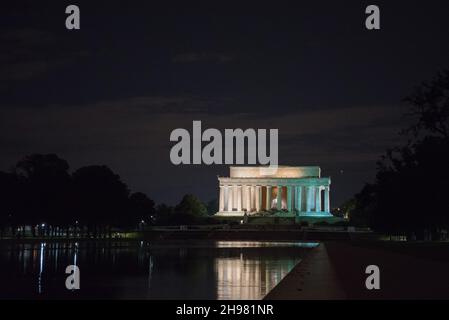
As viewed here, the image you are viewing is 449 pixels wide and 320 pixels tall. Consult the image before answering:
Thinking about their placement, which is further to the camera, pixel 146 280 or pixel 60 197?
pixel 60 197

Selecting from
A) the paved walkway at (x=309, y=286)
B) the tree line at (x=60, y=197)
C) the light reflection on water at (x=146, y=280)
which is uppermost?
the tree line at (x=60, y=197)

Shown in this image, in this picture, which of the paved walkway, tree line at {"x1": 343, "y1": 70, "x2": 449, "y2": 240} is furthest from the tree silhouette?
the paved walkway

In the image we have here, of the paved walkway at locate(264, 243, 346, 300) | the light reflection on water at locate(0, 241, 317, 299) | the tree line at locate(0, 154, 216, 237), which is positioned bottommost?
→ the light reflection on water at locate(0, 241, 317, 299)

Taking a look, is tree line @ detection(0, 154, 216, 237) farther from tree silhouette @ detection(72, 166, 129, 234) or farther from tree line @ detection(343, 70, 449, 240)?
tree line @ detection(343, 70, 449, 240)

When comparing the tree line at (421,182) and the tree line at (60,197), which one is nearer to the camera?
the tree line at (421,182)

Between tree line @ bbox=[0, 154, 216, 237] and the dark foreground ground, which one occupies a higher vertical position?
tree line @ bbox=[0, 154, 216, 237]

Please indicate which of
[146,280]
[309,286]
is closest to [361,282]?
[309,286]

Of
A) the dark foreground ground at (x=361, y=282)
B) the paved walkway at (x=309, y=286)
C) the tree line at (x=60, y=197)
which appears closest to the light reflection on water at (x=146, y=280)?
the paved walkway at (x=309, y=286)

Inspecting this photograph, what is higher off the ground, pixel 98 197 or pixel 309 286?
pixel 98 197

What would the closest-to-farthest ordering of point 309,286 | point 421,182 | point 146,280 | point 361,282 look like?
point 309,286 < point 361,282 < point 146,280 < point 421,182

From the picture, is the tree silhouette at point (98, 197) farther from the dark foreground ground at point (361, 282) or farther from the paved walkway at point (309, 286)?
the paved walkway at point (309, 286)

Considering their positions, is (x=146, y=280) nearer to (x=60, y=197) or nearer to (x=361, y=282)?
(x=361, y=282)

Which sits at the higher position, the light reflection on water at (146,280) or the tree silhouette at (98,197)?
the tree silhouette at (98,197)

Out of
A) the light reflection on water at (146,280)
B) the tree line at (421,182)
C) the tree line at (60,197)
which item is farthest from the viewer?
the tree line at (60,197)
